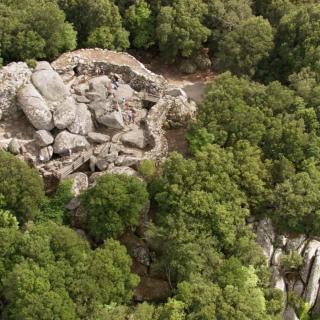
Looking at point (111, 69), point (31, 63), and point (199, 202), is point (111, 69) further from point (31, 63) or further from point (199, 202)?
point (199, 202)

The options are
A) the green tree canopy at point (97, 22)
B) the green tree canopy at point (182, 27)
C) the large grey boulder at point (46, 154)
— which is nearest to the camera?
the large grey boulder at point (46, 154)

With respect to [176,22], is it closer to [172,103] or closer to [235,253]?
[172,103]

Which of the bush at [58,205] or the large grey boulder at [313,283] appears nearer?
the bush at [58,205]

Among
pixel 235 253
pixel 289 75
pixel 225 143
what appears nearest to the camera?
pixel 235 253

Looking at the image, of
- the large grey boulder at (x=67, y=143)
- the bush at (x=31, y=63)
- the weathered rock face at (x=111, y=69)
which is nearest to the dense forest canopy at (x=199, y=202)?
the bush at (x=31, y=63)

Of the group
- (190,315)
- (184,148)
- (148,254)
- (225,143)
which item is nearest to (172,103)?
(184,148)

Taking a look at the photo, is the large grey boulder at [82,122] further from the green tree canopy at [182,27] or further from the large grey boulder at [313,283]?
the large grey boulder at [313,283]

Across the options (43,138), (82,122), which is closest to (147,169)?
(82,122)

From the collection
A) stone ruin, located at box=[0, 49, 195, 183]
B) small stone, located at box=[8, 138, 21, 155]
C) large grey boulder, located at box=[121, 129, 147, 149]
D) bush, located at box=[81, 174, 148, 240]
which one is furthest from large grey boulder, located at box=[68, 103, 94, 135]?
bush, located at box=[81, 174, 148, 240]
